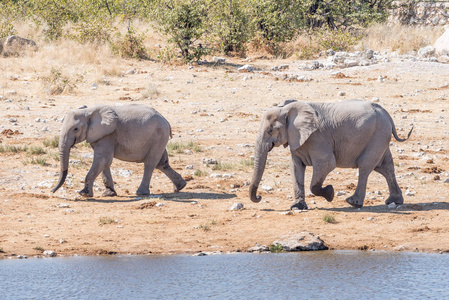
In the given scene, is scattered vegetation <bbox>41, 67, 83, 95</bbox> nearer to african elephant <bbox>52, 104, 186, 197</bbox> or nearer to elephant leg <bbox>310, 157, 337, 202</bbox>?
african elephant <bbox>52, 104, 186, 197</bbox>

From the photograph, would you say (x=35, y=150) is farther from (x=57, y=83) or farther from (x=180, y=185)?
(x=57, y=83)

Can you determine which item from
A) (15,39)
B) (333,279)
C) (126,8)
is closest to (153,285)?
(333,279)

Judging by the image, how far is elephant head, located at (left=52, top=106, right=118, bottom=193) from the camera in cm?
1206

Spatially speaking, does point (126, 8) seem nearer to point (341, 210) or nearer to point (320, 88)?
point (320, 88)

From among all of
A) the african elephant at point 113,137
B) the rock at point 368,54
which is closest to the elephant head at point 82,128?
the african elephant at point 113,137

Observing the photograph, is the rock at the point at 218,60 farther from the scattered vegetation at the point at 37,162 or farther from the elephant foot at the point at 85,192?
the elephant foot at the point at 85,192

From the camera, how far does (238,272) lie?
843cm

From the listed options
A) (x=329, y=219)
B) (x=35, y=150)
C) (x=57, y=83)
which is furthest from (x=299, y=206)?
(x=57, y=83)

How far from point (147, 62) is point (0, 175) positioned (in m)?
11.3

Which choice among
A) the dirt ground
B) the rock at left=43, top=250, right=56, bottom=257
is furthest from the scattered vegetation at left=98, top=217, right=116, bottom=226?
the rock at left=43, top=250, right=56, bottom=257

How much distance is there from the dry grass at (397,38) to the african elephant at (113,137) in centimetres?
1433

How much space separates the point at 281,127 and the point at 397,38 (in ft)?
54.5

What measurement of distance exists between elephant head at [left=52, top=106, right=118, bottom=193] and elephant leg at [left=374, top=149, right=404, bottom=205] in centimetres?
416

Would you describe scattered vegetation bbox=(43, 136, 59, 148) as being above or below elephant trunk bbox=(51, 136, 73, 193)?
below
